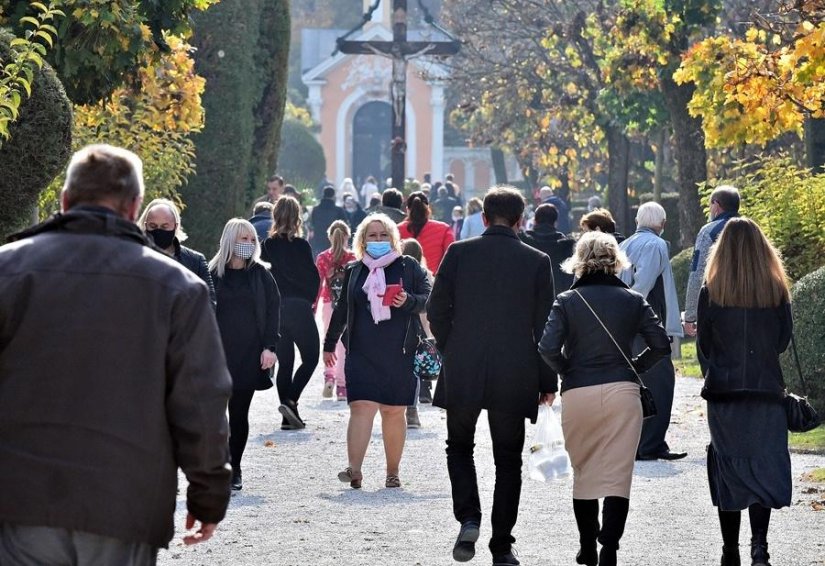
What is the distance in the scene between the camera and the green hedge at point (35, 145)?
10.8 meters

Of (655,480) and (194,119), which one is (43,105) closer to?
(655,480)

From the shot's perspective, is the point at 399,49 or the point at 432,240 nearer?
the point at 432,240

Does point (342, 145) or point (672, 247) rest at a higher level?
point (342, 145)

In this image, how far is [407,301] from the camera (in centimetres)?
1043

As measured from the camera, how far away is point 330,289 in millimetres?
14719

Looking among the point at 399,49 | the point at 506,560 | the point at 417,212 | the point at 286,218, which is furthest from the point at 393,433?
the point at 399,49

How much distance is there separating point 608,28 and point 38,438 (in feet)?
88.2

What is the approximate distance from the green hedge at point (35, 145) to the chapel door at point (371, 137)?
209 ft

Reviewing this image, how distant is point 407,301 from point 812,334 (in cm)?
367

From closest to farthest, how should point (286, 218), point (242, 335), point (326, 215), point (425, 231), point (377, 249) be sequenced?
point (242, 335) < point (377, 249) < point (286, 218) < point (425, 231) < point (326, 215)

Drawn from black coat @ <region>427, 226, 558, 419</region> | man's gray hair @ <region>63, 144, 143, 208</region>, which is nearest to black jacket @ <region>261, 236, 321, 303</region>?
black coat @ <region>427, 226, 558, 419</region>

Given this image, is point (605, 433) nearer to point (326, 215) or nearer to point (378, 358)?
point (378, 358)

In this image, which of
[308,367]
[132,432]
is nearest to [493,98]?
[308,367]

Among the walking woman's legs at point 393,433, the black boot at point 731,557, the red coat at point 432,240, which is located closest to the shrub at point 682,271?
the red coat at point 432,240
